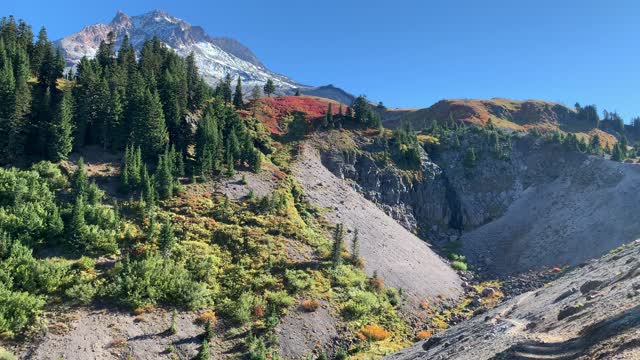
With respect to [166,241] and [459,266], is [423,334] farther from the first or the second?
[166,241]

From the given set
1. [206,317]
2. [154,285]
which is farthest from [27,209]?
[206,317]

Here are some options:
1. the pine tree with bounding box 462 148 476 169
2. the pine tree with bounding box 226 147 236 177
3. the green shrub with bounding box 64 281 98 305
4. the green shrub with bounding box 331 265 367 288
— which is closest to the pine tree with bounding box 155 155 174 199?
the pine tree with bounding box 226 147 236 177

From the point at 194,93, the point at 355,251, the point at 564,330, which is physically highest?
the point at 194,93

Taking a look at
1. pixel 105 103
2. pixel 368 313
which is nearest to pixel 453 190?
pixel 368 313

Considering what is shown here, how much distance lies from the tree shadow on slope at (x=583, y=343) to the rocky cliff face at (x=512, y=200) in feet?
185

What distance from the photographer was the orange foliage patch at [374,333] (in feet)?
155

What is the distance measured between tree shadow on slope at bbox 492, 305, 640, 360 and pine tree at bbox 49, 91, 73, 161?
5882 centimetres

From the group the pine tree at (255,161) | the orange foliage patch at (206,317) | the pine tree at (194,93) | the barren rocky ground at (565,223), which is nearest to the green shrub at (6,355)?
the orange foliage patch at (206,317)

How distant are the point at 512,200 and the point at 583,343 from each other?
80.5m

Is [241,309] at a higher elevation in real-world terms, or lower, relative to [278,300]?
lower

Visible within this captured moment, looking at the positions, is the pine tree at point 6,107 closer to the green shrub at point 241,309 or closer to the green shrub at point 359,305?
the green shrub at point 241,309

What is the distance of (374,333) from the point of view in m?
47.4

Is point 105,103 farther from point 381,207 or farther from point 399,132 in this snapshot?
point 399,132

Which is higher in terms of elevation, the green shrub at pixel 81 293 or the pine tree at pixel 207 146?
the pine tree at pixel 207 146
